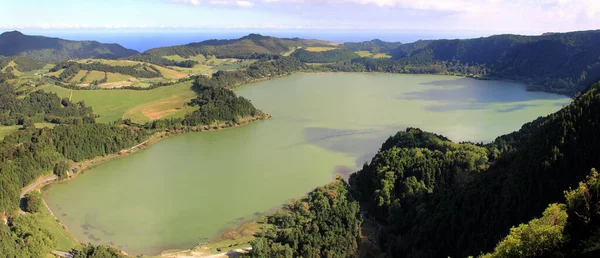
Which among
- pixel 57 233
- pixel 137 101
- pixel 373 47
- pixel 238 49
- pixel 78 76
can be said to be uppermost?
pixel 373 47

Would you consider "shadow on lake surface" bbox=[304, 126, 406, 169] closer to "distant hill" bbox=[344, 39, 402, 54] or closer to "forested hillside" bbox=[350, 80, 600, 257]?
"forested hillside" bbox=[350, 80, 600, 257]

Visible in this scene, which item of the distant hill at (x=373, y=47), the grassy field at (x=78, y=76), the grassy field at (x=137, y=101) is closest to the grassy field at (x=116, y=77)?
the grassy field at (x=78, y=76)

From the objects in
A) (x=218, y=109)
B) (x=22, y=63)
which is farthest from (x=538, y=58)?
(x=22, y=63)

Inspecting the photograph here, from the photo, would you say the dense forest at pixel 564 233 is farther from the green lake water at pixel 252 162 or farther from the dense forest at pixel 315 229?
the green lake water at pixel 252 162

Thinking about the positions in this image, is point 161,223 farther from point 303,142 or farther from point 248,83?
point 248,83

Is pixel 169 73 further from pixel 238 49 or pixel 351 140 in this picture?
pixel 351 140

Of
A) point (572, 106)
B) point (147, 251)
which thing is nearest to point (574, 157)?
point (572, 106)

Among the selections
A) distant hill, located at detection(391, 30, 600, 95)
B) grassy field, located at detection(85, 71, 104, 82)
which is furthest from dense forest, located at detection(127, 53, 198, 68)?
distant hill, located at detection(391, 30, 600, 95)
